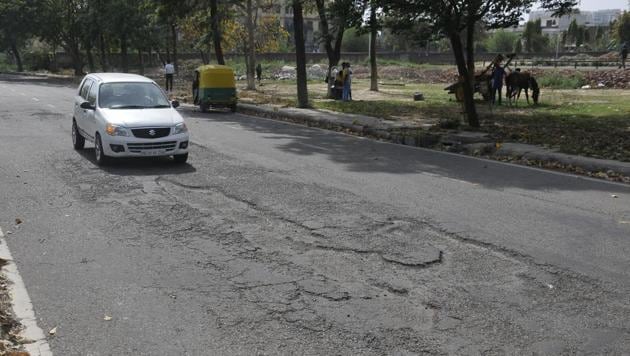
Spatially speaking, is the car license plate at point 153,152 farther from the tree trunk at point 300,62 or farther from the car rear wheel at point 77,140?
the tree trunk at point 300,62

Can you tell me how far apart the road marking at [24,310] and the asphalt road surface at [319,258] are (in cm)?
7

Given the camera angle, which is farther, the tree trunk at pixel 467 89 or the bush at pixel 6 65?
the bush at pixel 6 65

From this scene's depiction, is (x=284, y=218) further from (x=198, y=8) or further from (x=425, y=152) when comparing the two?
(x=198, y=8)

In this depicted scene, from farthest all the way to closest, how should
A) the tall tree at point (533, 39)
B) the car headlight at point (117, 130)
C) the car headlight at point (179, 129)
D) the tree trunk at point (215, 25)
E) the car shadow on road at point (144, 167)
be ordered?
the tall tree at point (533, 39), the tree trunk at point (215, 25), the car headlight at point (179, 129), the car headlight at point (117, 130), the car shadow on road at point (144, 167)

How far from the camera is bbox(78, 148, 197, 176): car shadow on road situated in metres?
11.6

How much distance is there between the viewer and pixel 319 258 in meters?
6.71

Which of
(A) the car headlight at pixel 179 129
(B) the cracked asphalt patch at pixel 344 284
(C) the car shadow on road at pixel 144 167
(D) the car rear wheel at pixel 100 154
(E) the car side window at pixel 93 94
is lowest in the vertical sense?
(B) the cracked asphalt patch at pixel 344 284

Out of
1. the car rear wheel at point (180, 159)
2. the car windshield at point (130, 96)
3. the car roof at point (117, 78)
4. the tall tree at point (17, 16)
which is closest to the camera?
the car rear wheel at point (180, 159)

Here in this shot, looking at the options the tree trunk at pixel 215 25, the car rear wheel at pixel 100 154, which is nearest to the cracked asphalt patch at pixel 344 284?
the car rear wheel at pixel 100 154

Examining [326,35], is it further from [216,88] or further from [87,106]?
[87,106]

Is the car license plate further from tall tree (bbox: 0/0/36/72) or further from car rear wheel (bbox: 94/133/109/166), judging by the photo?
tall tree (bbox: 0/0/36/72)

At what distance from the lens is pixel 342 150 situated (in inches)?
593

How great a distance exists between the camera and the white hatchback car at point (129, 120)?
1188 centimetres

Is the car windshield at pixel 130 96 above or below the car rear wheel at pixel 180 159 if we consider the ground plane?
above
